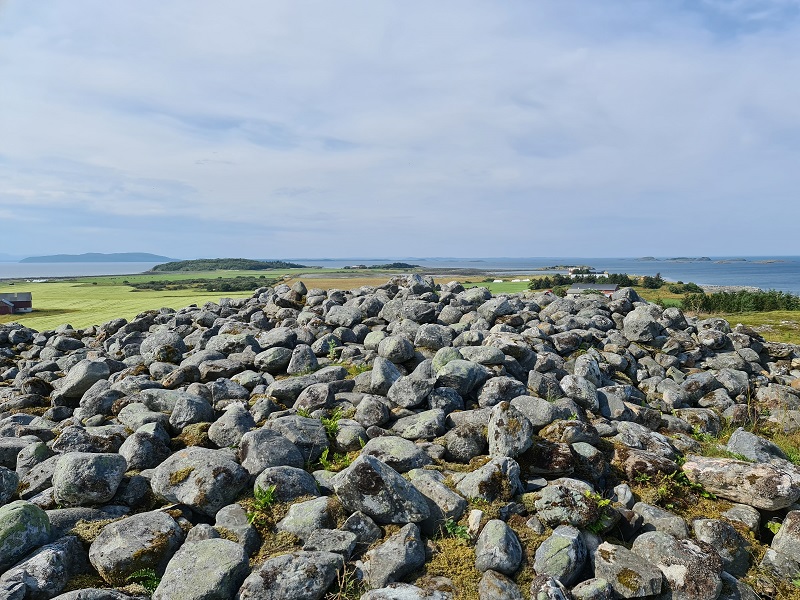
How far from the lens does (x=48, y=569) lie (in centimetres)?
553

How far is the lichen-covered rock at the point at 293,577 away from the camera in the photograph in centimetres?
537

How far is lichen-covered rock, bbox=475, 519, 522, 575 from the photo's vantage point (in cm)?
579

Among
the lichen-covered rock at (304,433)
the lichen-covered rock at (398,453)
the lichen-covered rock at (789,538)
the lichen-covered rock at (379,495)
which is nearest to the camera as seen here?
the lichen-covered rock at (789,538)

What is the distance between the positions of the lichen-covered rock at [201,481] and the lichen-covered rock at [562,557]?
421 cm

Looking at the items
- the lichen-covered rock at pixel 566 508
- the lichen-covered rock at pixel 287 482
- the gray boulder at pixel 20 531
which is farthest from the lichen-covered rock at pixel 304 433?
the lichen-covered rock at pixel 566 508

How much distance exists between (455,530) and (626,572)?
206cm

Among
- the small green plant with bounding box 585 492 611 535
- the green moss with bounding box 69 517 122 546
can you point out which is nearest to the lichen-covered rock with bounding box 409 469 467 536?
the small green plant with bounding box 585 492 611 535

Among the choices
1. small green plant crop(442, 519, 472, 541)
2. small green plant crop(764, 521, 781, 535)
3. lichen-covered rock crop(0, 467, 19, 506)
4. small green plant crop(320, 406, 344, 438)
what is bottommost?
small green plant crop(764, 521, 781, 535)

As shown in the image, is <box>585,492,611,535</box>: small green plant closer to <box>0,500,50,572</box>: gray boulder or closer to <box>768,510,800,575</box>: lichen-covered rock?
<box>768,510,800,575</box>: lichen-covered rock

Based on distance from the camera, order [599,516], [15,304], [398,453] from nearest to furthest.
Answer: [599,516] < [398,453] < [15,304]

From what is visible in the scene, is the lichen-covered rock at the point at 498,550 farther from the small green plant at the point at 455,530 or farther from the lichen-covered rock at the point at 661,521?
the lichen-covered rock at the point at 661,521

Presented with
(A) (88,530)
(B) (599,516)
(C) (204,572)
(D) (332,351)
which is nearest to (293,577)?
(C) (204,572)

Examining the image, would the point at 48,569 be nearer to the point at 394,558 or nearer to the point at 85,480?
the point at 85,480

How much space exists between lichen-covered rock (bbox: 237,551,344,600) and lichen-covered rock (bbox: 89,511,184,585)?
4.18ft
